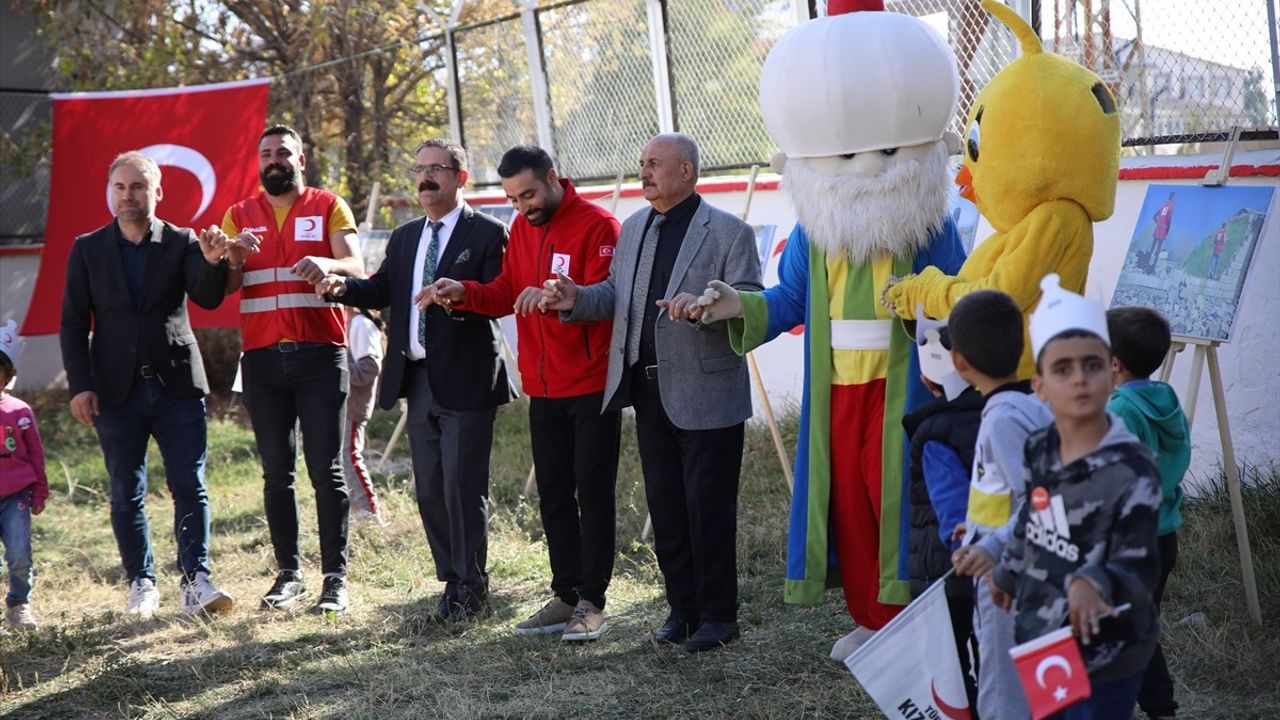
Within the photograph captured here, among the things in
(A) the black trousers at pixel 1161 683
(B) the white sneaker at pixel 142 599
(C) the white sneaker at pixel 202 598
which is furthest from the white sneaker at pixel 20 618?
(A) the black trousers at pixel 1161 683

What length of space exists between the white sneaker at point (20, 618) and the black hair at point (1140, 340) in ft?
14.8

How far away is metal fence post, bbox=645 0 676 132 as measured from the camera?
885 centimetres

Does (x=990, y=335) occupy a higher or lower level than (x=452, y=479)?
higher

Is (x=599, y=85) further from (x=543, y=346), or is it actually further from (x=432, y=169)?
(x=543, y=346)

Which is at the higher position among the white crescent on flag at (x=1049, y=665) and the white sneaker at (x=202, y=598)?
the white crescent on flag at (x=1049, y=665)

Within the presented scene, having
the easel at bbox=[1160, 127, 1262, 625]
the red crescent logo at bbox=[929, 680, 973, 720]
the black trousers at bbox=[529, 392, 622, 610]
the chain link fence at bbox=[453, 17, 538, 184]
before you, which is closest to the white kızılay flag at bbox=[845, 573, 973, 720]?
the red crescent logo at bbox=[929, 680, 973, 720]

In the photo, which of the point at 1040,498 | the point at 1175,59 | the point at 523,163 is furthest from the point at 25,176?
the point at 1040,498

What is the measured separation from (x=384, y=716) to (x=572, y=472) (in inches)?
51.2

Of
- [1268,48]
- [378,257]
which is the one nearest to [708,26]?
[378,257]

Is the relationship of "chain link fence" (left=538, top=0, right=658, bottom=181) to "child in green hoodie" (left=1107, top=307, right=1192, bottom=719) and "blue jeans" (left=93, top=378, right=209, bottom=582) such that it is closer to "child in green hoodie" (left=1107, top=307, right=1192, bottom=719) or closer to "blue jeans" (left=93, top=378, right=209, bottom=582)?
"blue jeans" (left=93, top=378, right=209, bottom=582)

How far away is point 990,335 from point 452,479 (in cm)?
285

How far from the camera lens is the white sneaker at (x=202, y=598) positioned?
18.6ft

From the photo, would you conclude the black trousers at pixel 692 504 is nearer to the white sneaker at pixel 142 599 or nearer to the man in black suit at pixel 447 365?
the man in black suit at pixel 447 365

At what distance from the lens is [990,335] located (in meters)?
3.17
